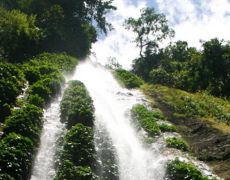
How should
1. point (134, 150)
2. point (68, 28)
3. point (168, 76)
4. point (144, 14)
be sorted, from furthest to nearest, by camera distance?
1. point (144, 14)
2. point (68, 28)
3. point (168, 76)
4. point (134, 150)

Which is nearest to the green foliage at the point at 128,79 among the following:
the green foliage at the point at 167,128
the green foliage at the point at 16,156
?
the green foliage at the point at 167,128

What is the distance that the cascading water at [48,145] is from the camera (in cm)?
1958

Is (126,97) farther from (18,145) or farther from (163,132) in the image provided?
(18,145)

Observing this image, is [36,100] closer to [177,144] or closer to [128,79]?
[177,144]

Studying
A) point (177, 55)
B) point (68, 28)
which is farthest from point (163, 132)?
point (177, 55)

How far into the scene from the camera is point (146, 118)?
2812cm

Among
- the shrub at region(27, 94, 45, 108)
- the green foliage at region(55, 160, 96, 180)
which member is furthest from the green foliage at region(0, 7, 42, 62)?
the green foliage at region(55, 160, 96, 180)

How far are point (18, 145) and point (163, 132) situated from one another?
10.6m

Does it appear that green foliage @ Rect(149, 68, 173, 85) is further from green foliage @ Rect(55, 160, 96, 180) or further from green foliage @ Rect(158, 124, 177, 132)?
green foliage @ Rect(55, 160, 96, 180)

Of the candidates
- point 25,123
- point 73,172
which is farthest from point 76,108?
point 73,172

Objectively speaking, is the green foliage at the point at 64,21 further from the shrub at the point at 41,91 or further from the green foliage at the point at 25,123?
the green foliage at the point at 25,123

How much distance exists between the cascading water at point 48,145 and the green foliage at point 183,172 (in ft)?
17.3

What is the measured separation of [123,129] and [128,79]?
1593 centimetres

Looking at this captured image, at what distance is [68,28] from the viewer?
5394 cm
